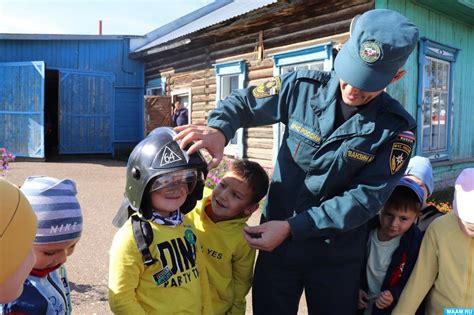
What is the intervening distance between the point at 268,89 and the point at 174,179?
629 mm

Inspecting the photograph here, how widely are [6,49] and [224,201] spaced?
14.4 metres

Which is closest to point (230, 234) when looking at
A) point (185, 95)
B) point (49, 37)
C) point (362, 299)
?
point (362, 299)

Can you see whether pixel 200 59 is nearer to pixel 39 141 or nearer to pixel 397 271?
pixel 39 141

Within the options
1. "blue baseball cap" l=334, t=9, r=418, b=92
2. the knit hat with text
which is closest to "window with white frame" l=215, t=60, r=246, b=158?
"blue baseball cap" l=334, t=9, r=418, b=92

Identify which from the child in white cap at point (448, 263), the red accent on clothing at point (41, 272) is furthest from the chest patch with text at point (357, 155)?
the red accent on clothing at point (41, 272)

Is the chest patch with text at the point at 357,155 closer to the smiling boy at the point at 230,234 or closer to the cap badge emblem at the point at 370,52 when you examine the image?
the cap badge emblem at the point at 370,52

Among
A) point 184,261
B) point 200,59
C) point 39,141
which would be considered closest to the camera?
point 184,261

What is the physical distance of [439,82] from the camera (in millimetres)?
8664

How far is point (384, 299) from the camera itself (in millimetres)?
2129

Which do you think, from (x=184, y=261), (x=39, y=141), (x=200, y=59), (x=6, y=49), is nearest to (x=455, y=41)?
(x=200, y=59)

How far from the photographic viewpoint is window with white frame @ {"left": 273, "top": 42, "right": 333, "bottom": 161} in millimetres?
7773

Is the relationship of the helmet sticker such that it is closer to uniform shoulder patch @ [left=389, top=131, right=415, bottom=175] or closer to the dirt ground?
uniform shoulder patch @ [left=389, top=131, right=415, bottom=175]

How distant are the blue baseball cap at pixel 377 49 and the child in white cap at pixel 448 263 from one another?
69 cm

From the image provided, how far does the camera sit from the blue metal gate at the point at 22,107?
41.8ft
